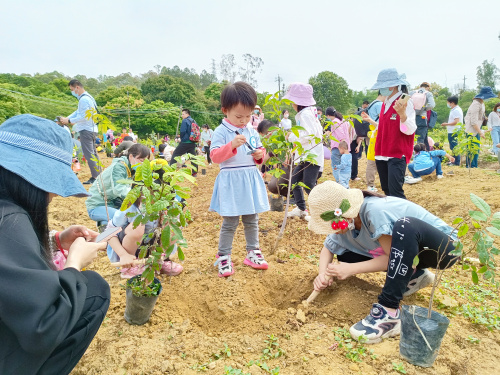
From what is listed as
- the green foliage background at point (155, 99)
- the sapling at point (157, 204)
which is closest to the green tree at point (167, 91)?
the green foliage background at point (155, 99)

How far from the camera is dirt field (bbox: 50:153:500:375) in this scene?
168cm

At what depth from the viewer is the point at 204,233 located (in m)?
3.88

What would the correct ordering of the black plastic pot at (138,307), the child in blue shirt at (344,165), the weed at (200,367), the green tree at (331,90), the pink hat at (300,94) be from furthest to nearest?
the green tree at (331,90) → the child in blue shirt at (344,165) → the pink hat at (300,94) → the black plastic pot at (138,307) → the weed at (200,367)

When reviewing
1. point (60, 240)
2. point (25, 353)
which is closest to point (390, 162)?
point (60, 240)

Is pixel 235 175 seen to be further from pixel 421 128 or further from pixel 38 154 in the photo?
pixel 421 128

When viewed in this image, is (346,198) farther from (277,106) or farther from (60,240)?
(60,240)

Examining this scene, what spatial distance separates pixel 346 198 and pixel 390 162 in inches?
71.0

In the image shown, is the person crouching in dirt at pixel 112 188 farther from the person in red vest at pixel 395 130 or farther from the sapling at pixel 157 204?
the person in red vest at pixel 395 130

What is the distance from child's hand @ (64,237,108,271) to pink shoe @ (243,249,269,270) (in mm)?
1436

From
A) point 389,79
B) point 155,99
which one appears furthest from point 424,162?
point 155,99

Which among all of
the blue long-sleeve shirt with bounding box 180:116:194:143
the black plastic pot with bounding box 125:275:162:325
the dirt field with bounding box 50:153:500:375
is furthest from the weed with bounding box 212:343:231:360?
the blue long-sleeve shirt with bounding box 180:116:194:143

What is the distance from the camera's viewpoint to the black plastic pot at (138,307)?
1938mm

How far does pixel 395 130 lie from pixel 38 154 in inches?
125

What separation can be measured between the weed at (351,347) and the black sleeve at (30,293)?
4.48ft
